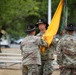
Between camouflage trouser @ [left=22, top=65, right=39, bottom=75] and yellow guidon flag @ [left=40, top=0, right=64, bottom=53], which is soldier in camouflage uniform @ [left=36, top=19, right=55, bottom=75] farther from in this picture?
camouflage trouser @ [left=22, top=65, right=39, bottom=75]

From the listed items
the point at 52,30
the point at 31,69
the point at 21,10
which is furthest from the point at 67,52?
the point at 21,10

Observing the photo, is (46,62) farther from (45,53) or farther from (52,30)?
(52,30)

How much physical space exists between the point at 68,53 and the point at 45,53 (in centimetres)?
101

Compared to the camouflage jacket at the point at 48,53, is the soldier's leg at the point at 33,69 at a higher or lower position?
lower

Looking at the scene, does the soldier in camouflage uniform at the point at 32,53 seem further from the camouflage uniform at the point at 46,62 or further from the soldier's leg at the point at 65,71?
the soldier's leg at the point at 65,71

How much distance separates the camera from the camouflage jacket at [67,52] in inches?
320

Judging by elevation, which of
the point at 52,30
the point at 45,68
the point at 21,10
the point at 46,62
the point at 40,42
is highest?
the point at 21,10

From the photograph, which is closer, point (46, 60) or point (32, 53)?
point (32, 53)

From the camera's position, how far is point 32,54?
8656 mm

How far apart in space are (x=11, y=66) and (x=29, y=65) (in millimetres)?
8231

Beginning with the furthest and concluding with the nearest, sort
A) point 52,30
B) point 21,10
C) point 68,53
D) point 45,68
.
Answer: point 21,10, point 52,30, point 45,68, point 68,53

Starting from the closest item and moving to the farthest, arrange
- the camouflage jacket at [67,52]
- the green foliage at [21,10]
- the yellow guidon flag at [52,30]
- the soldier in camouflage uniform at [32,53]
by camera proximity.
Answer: the camouflage jacket at [67,52], the soldier in camouflage uniform at [32,53], the yellow guidon flag at [52,30], the green foliage at [21,10]

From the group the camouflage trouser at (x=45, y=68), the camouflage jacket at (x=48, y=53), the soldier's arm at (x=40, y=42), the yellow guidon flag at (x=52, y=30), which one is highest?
the yellow guidon flag at (x=52, y=30)

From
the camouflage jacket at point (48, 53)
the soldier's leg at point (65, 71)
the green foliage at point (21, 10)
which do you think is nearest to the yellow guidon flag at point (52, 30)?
the camouflage jacket at point (48, 53)
